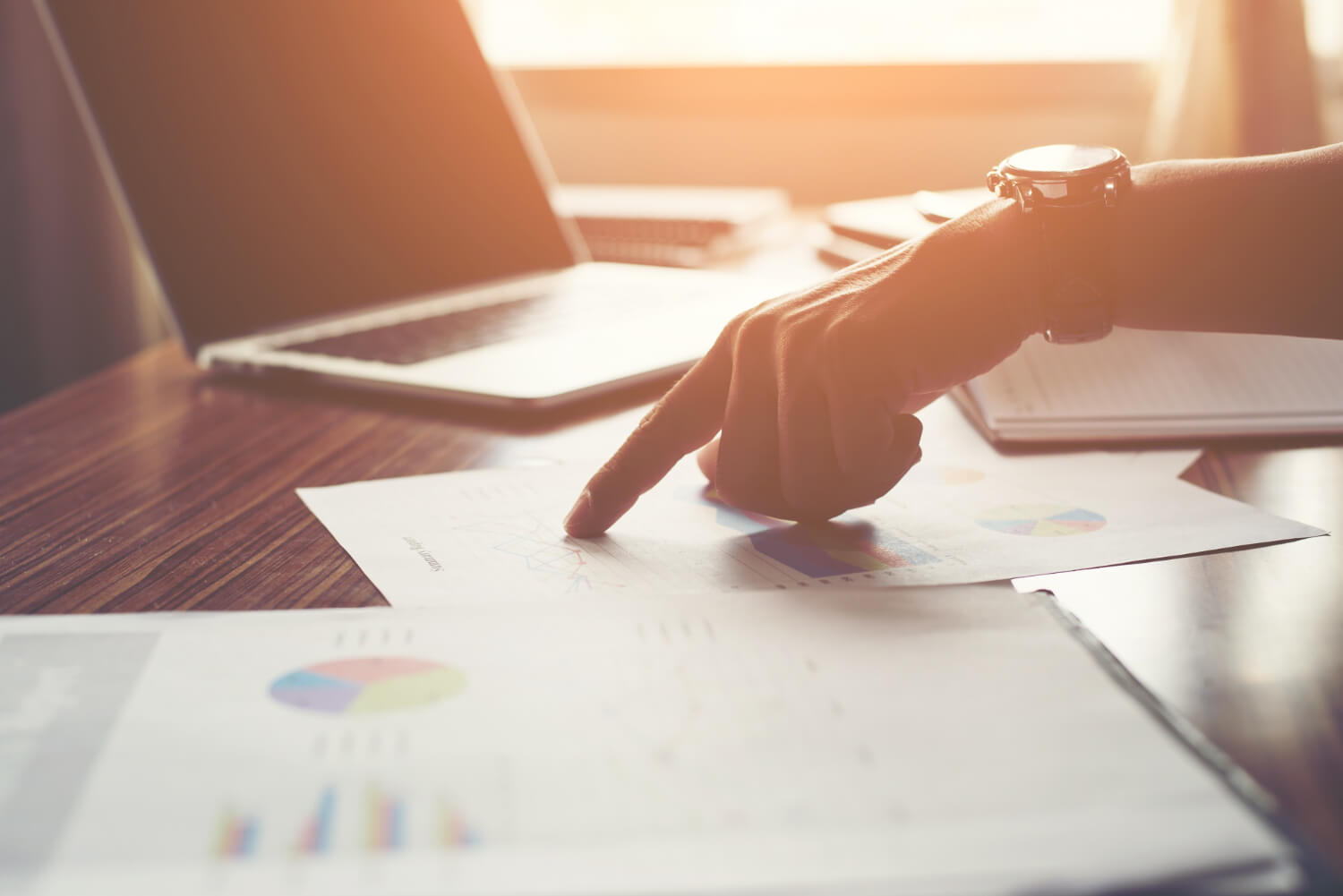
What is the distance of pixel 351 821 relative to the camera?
0.98 feet

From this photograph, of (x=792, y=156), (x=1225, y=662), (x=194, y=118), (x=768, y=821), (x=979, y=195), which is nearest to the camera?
(x=768, y=821)

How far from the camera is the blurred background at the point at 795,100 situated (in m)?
1.36

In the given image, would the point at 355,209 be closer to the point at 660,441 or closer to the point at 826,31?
the point at 660,441

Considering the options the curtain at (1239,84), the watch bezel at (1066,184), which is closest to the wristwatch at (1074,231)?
the watch bezel at (1066,184)

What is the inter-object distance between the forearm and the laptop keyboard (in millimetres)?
446

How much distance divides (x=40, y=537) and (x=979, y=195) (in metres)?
0.82

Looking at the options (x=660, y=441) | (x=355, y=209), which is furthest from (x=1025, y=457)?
(x=355, y=209)

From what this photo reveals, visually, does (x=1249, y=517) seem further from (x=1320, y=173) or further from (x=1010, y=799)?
(x=1010, y=799)

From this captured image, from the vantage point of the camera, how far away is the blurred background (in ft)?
4.48

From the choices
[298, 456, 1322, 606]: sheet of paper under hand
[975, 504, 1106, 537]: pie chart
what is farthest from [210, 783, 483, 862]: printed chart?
[975, 504, 1106, 537]: pie chart

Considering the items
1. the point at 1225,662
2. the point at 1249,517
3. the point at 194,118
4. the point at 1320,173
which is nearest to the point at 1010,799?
the point at 1225,662

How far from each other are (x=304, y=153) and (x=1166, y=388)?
0.70 m

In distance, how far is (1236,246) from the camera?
24.7 inches

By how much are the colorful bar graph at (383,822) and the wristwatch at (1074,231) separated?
44cm
